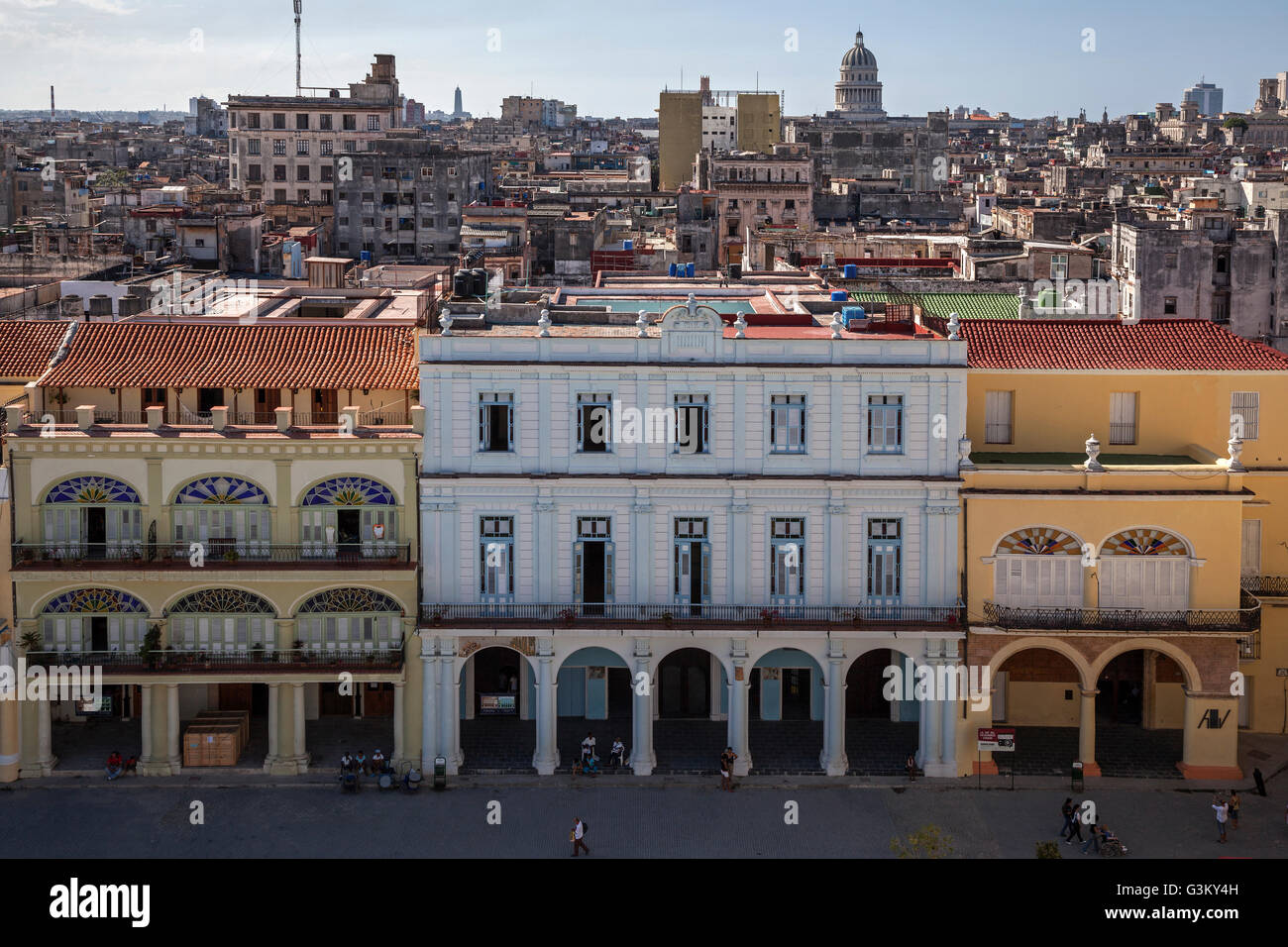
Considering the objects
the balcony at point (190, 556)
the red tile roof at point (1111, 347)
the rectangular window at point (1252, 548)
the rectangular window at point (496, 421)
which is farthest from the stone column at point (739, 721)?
the rectangular window at point (1252, 548)

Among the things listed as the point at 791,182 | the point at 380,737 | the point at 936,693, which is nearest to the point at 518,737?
the point at 380,737

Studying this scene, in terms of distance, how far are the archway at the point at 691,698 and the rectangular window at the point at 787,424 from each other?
8248 millimetres

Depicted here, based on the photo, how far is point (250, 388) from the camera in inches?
2259

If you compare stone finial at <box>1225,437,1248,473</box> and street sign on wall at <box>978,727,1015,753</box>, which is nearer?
street sign on wall at <box>978,727,1015,753</box>

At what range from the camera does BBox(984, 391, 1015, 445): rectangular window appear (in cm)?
5872

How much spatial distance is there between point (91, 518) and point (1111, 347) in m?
35.2

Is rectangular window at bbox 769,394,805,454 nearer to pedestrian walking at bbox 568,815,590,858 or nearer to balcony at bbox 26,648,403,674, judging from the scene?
pedestrian walking at bbox 568,815,590,858

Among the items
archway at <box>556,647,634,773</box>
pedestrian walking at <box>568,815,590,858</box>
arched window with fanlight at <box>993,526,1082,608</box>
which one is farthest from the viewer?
archway at <box>556,647,634,773</box>

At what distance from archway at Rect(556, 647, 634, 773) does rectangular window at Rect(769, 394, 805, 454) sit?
30.3 feet

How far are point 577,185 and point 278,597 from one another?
116m

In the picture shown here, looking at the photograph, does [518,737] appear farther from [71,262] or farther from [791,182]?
[791,182]

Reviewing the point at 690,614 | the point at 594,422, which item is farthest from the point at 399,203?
the point at 690,614

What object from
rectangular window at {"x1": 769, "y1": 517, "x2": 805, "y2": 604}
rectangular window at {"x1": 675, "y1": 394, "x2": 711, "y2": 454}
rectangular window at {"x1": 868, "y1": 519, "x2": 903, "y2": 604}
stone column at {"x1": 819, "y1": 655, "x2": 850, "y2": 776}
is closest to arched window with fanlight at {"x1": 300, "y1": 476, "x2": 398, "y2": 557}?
rectangular window at {"x1": 675, "y1": 394, "x2": 711, "y2": 454}

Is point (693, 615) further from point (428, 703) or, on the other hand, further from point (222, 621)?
point (222, 621)
